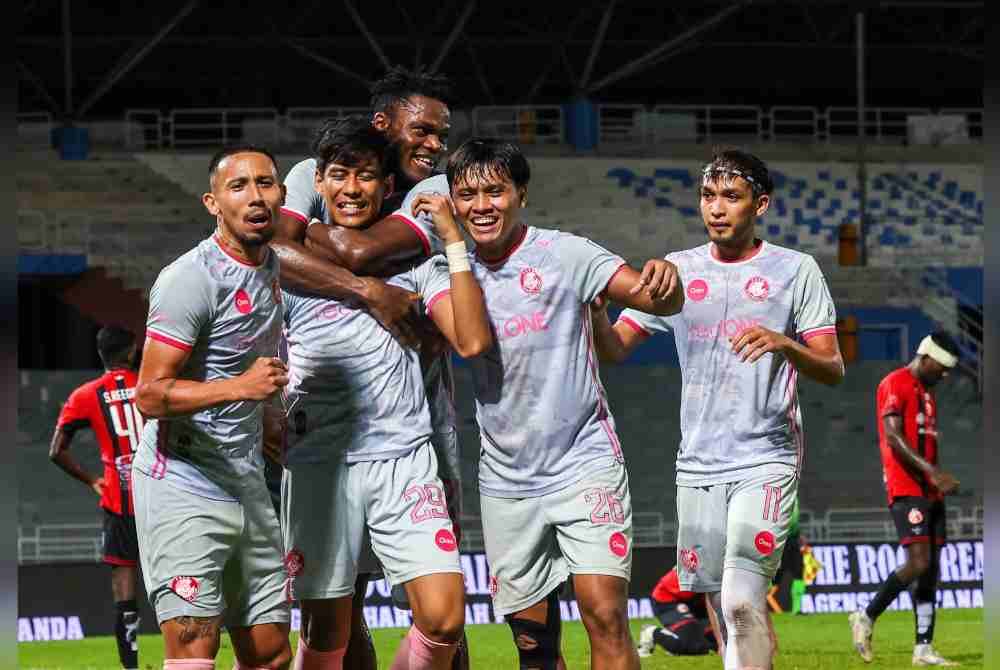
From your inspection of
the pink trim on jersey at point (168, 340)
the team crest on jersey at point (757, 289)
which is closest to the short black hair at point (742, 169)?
the team crest on jersey at point (757, 289)

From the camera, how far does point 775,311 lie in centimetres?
557

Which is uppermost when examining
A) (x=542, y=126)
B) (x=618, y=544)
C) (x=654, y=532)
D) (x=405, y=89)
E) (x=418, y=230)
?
(x=542, y=126)

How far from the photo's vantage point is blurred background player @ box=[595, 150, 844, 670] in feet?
17.7

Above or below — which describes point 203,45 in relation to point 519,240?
above

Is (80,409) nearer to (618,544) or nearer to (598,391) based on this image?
(598,391)

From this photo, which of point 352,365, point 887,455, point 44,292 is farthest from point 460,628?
point 44,292

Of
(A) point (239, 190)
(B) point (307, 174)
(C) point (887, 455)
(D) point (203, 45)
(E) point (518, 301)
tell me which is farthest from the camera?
(D) point (203, 45)

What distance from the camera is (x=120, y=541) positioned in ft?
30.8

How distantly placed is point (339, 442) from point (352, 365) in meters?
0.26

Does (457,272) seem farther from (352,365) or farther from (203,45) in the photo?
(203,45)

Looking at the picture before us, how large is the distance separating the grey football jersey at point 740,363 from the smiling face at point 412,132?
969mm

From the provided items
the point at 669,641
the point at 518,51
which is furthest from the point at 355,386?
the point at 518,51

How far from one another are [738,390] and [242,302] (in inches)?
78.6

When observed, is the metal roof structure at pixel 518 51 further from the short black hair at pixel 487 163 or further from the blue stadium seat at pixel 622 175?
the short black hair at pixel 487 163
